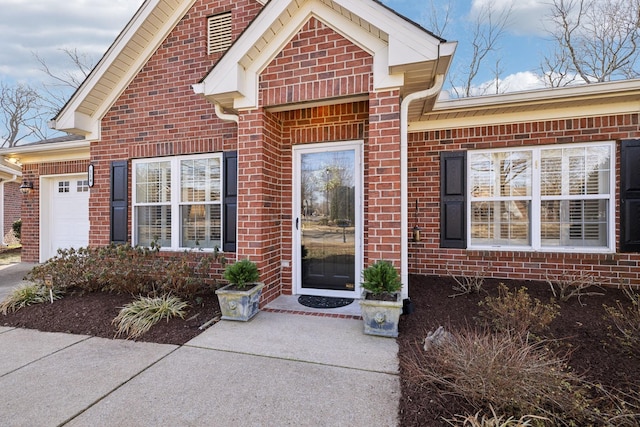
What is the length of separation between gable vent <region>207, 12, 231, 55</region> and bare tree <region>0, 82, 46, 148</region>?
18632mm

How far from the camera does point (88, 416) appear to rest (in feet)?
6.63

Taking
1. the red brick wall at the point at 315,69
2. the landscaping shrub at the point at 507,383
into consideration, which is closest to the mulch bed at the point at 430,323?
the landscaping shrub at the point at 507,383

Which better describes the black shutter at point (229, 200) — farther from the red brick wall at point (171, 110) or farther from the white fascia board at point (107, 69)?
the white fascia board at point (107, 69)

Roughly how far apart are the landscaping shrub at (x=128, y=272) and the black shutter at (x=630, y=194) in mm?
5950

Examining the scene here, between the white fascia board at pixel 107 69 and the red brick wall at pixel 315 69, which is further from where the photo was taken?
the white fascia board at pixel 107 69

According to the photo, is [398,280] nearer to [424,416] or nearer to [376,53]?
[424,416]

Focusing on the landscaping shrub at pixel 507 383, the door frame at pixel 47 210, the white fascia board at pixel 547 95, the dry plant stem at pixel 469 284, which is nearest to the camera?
the landscaping shrub at pixel 507 383

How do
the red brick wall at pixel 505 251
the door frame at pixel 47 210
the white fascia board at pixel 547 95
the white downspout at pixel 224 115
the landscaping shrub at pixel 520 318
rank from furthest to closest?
the door frame at pixel 47 210
the red brick wall at pixel 505 251
the white downspout at pixel 224 115
the white fascia board at pixel 547 95
the landscaping shrub at pixel 520 318

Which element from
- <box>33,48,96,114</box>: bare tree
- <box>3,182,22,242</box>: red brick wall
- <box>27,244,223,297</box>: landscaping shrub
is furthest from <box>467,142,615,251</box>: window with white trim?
<box>33,48,96,114</box>: bare tree

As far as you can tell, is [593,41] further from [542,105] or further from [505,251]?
[505,251]

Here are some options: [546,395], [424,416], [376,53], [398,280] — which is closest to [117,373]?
[424,416]

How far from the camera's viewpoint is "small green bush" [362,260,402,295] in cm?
331

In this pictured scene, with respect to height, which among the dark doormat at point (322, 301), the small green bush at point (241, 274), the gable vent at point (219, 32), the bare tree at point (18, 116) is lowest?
the dark doormat at point (322, 301)

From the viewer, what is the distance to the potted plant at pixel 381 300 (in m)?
3.18
